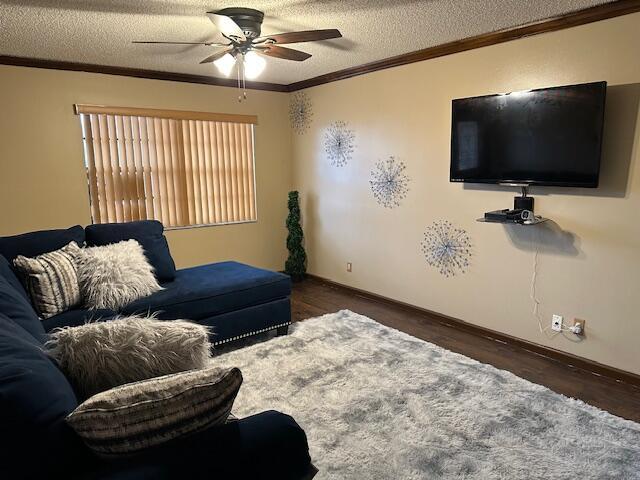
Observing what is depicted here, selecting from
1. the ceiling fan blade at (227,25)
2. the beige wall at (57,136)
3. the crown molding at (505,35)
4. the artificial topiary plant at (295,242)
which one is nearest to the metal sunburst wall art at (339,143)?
the crown molding at (505,35)

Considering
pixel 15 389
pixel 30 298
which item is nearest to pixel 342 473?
pixel 15 389

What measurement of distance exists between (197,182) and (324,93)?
5.85ft

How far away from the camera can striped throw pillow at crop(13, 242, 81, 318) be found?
2.69 m

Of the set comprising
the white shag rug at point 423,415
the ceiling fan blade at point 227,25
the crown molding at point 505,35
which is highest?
the crown molding at point 505,35

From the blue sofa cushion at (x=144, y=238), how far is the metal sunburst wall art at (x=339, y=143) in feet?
7.27

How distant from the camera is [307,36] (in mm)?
2639

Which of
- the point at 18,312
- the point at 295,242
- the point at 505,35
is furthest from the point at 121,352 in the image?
the point at 295,242

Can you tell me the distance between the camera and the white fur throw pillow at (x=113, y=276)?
2906 mm

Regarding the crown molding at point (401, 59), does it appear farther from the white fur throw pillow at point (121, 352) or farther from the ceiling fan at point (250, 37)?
the white fur throw pillow at point (121, 352)

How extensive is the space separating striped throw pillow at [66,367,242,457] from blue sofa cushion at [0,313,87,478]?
0.04m

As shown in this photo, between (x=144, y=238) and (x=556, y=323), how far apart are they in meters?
3.23

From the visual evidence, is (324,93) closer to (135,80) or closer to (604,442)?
(135,80)

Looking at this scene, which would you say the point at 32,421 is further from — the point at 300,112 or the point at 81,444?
the point at 300,112

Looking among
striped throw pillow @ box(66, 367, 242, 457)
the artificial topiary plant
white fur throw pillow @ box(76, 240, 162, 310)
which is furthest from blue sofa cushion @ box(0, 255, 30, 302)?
the artificial topiary plant
